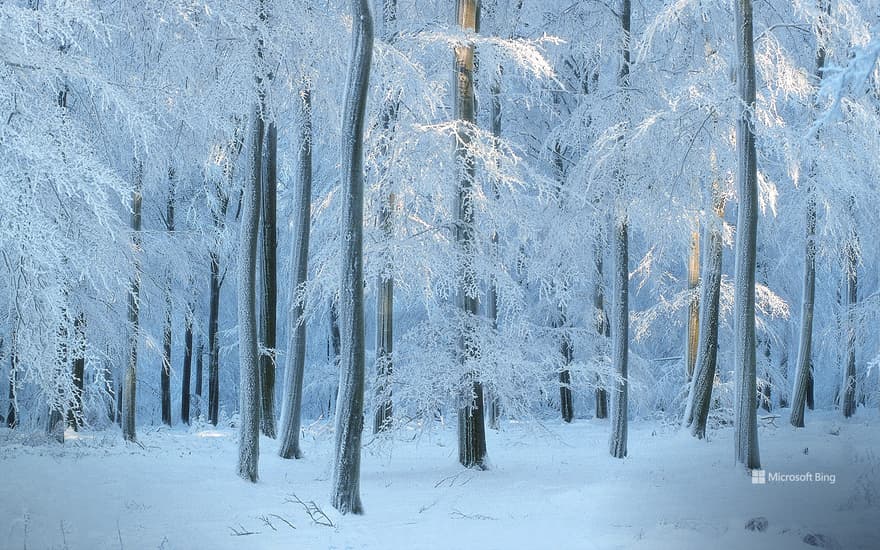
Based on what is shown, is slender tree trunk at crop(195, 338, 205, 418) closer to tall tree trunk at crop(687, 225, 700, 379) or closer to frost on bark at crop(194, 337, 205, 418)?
frost on bark at crop(194, 337, 205, 418)

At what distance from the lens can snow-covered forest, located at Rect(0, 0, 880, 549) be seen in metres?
7.40

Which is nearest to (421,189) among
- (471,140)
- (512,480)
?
(471,140)

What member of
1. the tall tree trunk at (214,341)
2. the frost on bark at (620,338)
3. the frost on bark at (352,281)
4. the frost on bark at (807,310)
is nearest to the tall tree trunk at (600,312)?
the frost on bark at (807,310)

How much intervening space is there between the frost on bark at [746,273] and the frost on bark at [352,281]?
5289 millimetres

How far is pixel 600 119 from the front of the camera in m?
13.4

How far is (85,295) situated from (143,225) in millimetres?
8974

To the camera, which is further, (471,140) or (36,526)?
(471,140)

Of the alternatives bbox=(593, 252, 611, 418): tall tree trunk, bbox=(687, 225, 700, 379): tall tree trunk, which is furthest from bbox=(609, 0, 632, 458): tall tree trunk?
bbox=(593, 252, 611, 418): tall tree trunk

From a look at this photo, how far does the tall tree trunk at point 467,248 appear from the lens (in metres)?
11.0

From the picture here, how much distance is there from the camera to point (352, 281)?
859cm

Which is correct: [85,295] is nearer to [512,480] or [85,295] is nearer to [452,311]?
[452,311]

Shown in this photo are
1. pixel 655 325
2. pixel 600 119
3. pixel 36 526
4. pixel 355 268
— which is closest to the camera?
pixel 36 526

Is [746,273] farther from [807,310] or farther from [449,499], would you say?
[807,310]

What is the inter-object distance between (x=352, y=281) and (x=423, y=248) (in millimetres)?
2153
